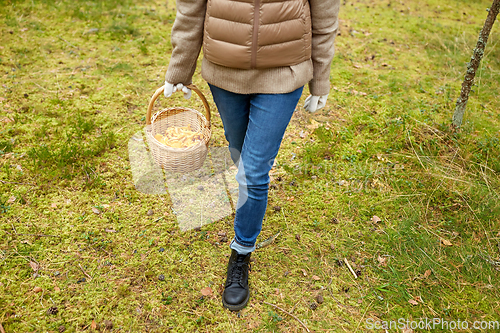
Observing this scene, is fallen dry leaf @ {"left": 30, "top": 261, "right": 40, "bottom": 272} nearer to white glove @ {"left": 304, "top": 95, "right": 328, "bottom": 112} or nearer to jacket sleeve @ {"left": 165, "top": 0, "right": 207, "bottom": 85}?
jacket sleeve @ {"left": 165, "top": 0, "right": 207, "bottom": 85}

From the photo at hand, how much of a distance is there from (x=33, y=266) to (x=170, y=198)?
4.33 ft

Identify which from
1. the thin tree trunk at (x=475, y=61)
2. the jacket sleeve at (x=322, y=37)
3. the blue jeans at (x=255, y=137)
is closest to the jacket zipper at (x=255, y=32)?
the blue jeans at (x=255, y=137)

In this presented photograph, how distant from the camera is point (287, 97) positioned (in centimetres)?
226

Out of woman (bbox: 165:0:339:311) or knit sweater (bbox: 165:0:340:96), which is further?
knit sweater (bbox: 165:0:340:96)

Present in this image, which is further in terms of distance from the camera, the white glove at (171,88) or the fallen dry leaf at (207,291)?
the fallen dry leaf at (207,291)

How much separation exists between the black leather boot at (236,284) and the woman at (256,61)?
0.34 metres

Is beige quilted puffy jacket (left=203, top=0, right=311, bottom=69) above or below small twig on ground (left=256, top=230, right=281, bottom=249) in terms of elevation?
above

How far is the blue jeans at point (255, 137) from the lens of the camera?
7.39ft

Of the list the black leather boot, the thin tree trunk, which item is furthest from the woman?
the thin tree trunk

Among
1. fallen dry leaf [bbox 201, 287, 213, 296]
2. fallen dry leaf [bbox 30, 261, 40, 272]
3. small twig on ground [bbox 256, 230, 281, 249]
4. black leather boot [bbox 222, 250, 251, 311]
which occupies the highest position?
black leather boot [bbox 222, 250, 251, 311]

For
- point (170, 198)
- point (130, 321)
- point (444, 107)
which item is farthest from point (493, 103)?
point (130, 321)

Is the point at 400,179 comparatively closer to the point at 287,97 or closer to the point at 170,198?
the point at 287,97

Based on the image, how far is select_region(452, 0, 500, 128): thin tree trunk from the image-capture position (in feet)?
12.0

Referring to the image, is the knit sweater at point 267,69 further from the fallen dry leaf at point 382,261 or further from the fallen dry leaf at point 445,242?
the fallen dry leaf at point 445,242
